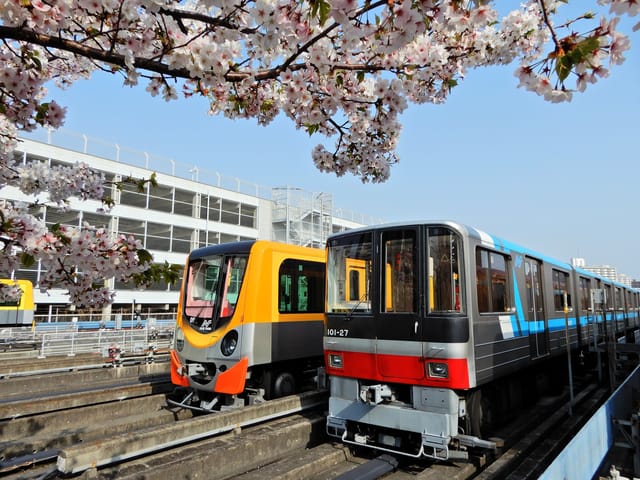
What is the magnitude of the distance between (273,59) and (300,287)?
5.52m

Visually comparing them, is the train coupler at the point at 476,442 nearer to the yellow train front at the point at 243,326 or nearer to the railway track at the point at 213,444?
the railway track at the point at 213,444

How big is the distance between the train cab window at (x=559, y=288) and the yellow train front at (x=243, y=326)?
5.28 m

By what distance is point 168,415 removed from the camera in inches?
306

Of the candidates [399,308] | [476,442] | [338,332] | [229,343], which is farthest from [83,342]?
[476,442]

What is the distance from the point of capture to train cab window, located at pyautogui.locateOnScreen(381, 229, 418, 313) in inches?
234

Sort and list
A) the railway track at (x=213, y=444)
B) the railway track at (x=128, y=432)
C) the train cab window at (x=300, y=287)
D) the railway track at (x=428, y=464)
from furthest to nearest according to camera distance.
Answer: the train cab window at (x=300, y=287) → the railway track at (x=428, y=464) → the railway track at (x=213, y=444) → the railway track at (x=128, y=432)

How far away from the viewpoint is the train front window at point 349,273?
20.9 feet

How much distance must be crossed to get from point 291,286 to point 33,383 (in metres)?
7.02

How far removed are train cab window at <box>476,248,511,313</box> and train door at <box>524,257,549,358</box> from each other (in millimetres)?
1167

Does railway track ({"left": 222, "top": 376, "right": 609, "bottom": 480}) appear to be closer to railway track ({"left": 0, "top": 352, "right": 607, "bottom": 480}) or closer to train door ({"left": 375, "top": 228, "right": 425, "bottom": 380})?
railway track ({"left": 0, "top": 352, "right": 607, "bottom": 480})

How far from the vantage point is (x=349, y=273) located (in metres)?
6.61

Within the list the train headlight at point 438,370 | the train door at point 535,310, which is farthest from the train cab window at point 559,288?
the train headlight at point 438,370

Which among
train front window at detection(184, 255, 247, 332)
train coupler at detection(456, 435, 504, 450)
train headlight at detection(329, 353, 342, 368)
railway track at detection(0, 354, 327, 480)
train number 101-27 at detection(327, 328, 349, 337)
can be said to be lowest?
railway track at detection(0, 354, 327, 480)

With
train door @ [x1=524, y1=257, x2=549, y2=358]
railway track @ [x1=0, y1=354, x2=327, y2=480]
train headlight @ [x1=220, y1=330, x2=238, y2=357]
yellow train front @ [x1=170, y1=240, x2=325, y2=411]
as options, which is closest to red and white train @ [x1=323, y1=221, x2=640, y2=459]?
train door @ [x1=524, y1=257, x2=549, y2=358]
